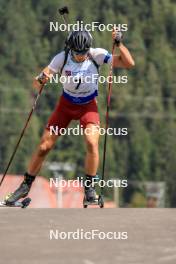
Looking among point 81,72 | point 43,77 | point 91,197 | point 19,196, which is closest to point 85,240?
point 81,72

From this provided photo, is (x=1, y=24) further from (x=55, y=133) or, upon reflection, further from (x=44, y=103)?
(x=55, y=133)

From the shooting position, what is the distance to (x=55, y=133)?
13531 millimetres

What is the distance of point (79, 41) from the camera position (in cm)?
1305

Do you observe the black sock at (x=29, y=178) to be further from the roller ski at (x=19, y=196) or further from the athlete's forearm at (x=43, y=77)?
the athlete's forearm at (x=43, y=77)

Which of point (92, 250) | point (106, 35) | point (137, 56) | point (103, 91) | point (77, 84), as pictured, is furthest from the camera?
point (137, 56)

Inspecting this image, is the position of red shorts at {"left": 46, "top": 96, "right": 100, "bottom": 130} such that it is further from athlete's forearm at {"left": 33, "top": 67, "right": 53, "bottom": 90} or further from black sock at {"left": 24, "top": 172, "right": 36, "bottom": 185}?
black sock at {"left": 24, "top": 172, "right": 36, "bottom": 185}

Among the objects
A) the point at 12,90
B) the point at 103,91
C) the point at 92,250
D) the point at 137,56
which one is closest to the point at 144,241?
the point at 92,250

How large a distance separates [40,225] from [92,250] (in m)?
1.21

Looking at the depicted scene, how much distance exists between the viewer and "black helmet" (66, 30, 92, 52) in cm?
1305

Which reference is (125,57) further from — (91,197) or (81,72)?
(91,197)

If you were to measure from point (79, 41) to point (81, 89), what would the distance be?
1.90ft

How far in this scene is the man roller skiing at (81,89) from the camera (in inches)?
518

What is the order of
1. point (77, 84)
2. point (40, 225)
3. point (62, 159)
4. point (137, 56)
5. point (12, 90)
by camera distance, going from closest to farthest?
point (40, 225)
point (77, 84)
point (62, 159)
point (12, 90)
point (137, 56)

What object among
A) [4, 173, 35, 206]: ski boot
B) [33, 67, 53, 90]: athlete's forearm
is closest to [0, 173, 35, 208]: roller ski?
[4, 173, 35, 206]: ski boot
